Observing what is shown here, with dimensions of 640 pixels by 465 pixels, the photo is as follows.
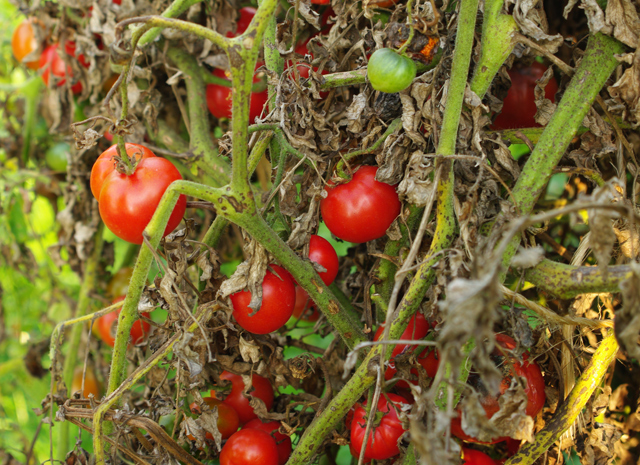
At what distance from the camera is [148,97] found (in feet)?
3.68

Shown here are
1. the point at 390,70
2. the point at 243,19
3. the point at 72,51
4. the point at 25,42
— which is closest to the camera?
the point at 390,70

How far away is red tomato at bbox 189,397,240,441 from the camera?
38.3 inches

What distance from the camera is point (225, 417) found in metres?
0.98

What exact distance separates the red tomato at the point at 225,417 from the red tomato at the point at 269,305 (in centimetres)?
25

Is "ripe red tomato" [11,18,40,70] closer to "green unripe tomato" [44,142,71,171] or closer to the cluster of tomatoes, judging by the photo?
"green unripe tomato" [44,142,71,171]

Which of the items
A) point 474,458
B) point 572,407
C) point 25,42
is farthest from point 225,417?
point 25,42

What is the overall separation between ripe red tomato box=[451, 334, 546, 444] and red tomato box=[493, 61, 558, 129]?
42 centimetres

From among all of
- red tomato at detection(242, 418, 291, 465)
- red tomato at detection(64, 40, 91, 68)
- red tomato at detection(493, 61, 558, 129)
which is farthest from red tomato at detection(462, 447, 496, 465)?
red tomato at detection(64, 40, 91, 68)

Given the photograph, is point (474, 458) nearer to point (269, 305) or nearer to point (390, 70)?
point (269, 305)

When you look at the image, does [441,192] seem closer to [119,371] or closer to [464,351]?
[464,351]

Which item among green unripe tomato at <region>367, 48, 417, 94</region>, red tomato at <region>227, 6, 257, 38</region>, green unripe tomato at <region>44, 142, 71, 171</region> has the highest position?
green unripe tomato at <region>367, 48, 417, 94</region>

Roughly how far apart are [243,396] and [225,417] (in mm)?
53

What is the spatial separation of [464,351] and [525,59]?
0.56m

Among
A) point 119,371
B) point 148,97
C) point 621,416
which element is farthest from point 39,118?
point 621,416
